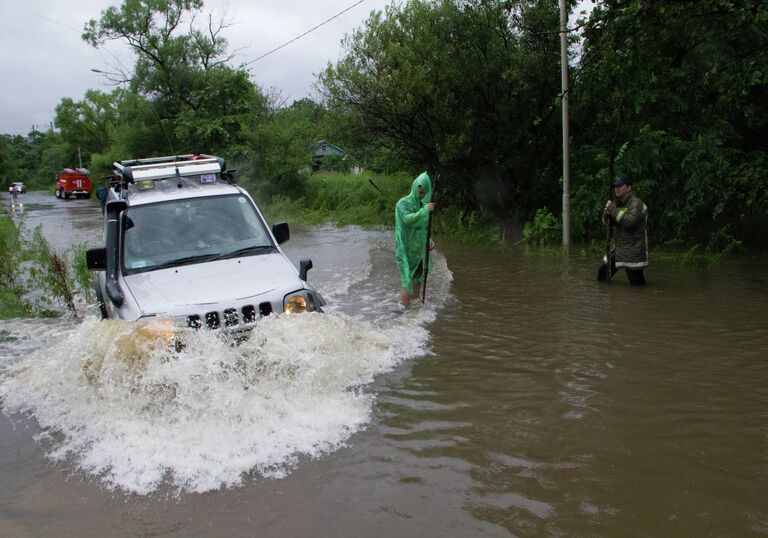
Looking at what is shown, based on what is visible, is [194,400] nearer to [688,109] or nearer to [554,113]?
[688,109]

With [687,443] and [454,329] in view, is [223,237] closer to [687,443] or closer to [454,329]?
[454,329]

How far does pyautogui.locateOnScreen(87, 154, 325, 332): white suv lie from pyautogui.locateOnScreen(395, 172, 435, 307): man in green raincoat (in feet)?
7.56

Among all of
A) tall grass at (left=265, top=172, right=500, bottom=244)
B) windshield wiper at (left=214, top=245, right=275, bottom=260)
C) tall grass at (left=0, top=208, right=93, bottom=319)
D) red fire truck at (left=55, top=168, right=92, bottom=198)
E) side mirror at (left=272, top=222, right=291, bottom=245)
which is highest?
red fire truck at (left=55, top=168, right=92, bottom=198)

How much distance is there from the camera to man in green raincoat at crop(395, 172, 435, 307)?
28.5 ft

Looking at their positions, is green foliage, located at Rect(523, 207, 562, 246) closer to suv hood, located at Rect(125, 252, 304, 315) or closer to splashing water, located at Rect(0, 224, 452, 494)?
splashing water, located at Rect(0, 224, 452, 494)

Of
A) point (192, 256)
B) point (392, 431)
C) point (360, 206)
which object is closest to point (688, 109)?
point (192, 256)

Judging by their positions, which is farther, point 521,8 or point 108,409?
point 521,8

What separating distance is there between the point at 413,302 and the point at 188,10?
3339cm

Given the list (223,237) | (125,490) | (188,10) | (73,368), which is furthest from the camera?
(188,10)

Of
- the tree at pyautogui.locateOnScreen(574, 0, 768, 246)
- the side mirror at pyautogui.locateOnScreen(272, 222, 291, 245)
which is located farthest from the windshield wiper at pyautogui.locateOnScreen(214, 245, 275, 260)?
the tree at pyautogui.locateOnScreen(574, 0, 768, 246)

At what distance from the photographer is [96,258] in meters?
6.13

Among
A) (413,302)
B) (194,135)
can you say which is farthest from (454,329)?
(194,135)

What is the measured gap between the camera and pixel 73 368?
5648 mm

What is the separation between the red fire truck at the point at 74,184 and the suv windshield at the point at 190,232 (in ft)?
144
